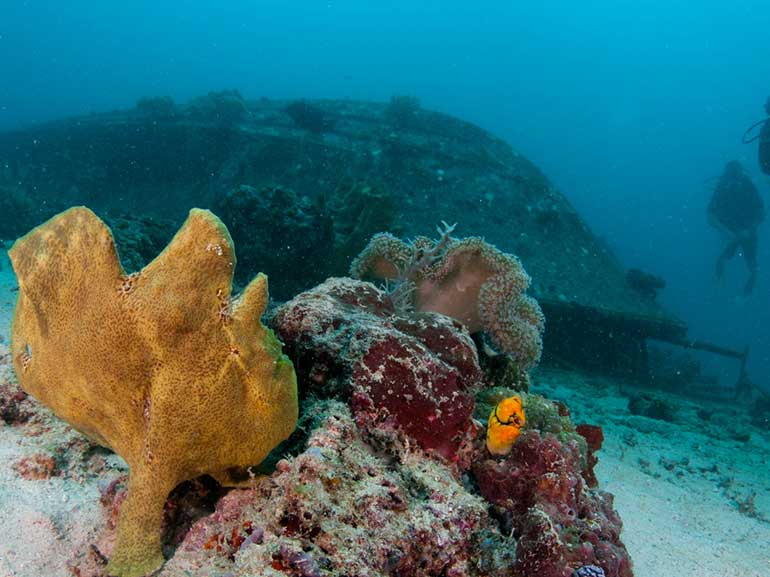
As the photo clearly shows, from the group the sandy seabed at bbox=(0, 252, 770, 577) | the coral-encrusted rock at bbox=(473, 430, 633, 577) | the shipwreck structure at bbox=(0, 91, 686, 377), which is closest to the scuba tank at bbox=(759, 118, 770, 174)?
the shipwreck structure at bbox=(0, 91, 686, 377)

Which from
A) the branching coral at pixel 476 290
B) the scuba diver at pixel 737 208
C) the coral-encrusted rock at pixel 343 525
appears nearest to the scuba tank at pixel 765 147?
the scuba diver at pixel 737 208

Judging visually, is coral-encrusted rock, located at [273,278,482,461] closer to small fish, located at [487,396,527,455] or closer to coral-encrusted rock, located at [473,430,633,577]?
small fish, located at [487,396,527,455]

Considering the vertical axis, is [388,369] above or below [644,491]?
above

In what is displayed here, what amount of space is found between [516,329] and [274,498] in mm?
3662

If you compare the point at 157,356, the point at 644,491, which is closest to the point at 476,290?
the point at 644,491

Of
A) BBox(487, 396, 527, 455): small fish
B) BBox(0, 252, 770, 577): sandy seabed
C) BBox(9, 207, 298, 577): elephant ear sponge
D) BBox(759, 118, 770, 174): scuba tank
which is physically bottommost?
BBox(0, 252, 770, 577): sandy seabed

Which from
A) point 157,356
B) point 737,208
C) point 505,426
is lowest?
point 505,426

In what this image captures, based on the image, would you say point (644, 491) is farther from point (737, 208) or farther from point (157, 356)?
point (737, 208)

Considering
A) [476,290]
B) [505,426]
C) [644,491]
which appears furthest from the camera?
[644,491]

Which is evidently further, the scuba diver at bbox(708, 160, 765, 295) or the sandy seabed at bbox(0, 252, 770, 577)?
the scuba diver at bbox(708, 160, 765, 295)

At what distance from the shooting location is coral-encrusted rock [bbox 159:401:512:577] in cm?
174

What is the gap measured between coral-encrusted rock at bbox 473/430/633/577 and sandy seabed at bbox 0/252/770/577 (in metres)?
1.69

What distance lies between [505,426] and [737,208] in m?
23.3

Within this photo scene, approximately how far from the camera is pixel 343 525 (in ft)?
6.14
